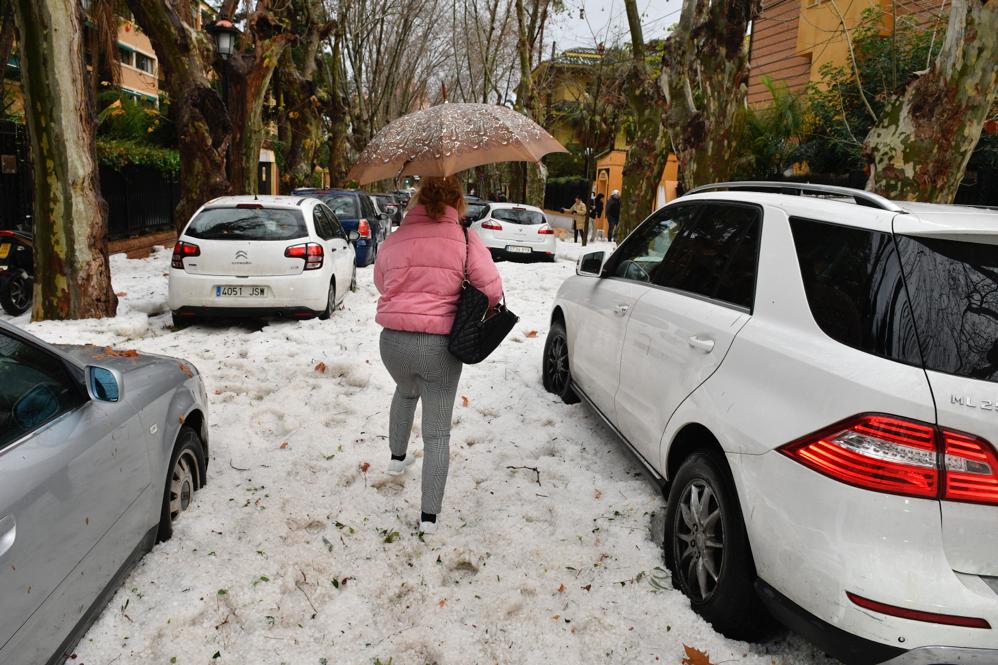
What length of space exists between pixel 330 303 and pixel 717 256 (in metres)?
6.52

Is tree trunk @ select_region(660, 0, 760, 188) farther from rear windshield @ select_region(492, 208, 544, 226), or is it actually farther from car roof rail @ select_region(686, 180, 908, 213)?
rear windshield @ select_region(492, 208, 544, 226)

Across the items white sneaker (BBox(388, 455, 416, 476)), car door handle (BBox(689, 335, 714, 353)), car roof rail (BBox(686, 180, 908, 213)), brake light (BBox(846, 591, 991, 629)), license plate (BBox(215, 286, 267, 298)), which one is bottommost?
white sneaker (BBox(388, 455, 416, 476))

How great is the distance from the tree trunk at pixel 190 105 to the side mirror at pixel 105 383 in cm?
959

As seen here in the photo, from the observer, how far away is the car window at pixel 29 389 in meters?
2.43

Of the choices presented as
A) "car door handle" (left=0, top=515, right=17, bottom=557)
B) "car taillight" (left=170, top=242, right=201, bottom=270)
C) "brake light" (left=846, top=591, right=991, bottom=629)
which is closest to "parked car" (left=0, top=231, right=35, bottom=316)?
"car taillight" (left=170, top=242, right=201, bottom=270)

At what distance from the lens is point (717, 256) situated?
3521 mm

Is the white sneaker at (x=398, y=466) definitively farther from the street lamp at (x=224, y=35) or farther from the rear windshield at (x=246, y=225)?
the street lamp at (x=224, y=35)

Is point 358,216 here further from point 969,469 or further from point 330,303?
point 969,469

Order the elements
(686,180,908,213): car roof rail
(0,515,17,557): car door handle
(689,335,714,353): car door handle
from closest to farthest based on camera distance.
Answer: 1. (0,515,17,557): car door handle
2. (686,180,908,213): car roof rail
3. (689,335,714,353): car door handle

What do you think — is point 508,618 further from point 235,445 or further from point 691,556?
point 235,445

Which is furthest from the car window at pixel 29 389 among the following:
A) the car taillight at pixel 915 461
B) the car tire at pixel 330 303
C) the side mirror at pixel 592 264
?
the car tire at pixel 330 303

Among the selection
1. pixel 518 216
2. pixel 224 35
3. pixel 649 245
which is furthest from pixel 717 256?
pixel 518 216

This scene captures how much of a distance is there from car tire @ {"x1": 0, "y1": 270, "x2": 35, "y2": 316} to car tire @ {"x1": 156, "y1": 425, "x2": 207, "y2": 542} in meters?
6.07

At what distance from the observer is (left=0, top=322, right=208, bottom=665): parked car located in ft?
7.06
